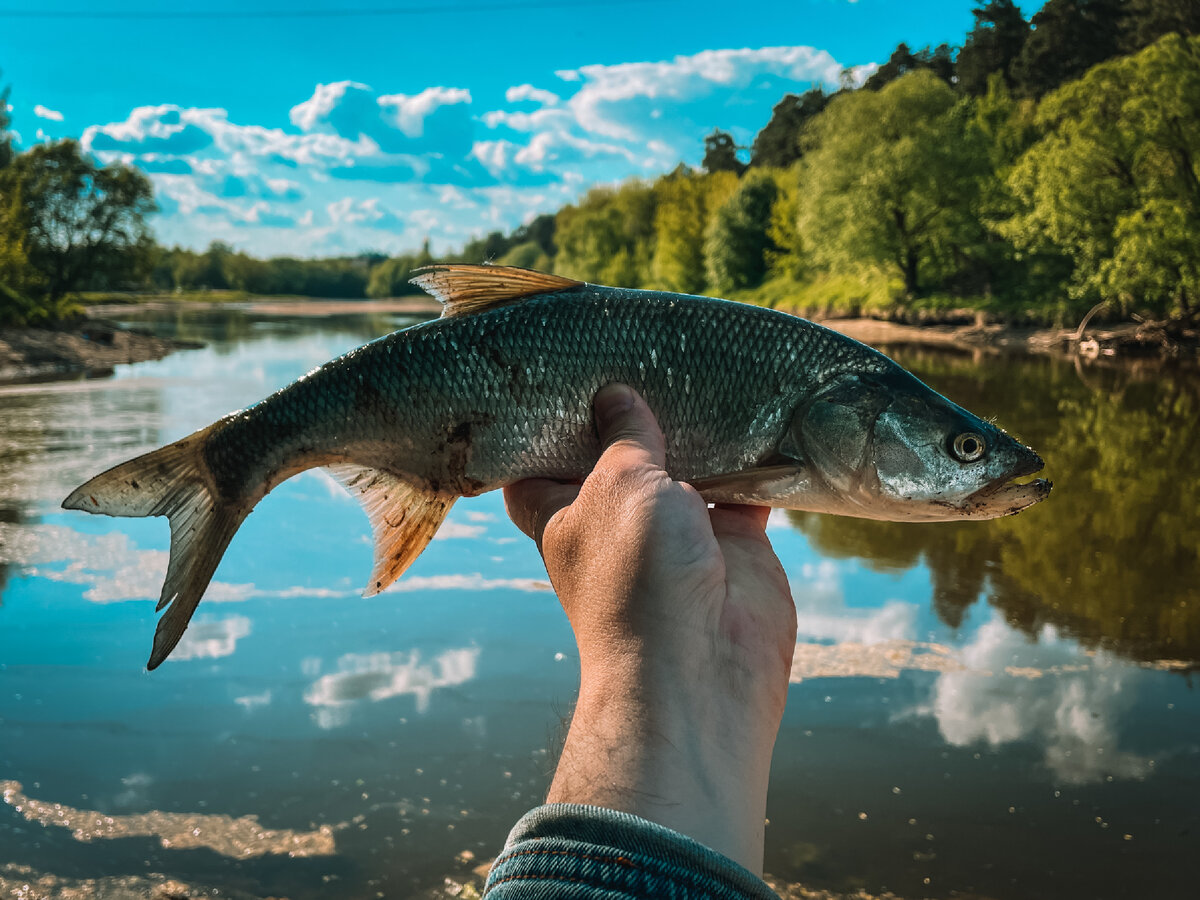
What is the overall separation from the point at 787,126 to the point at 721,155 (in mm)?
15451

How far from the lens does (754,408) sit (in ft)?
9.50

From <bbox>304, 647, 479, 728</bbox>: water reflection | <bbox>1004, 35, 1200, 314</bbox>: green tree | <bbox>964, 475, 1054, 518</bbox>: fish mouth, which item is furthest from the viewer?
<bbox>1004, 35, 1200, 314</bbox>: green tree

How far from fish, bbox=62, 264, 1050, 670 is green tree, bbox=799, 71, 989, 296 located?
161 ft

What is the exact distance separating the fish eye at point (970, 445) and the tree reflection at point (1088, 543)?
6.09 m

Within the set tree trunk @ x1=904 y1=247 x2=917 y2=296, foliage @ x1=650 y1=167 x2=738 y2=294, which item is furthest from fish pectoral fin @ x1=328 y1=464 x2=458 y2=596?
foliage @ x1=650 y1=167 x2=738 y2=294

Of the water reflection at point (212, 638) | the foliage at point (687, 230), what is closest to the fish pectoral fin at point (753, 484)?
the water reflection at point (212, 638)

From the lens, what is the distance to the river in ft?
16.2

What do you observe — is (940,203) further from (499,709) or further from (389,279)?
(389,279)

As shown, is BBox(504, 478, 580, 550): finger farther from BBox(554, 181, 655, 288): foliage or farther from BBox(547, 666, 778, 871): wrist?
BBox(554, 181, 655, 288): foliage

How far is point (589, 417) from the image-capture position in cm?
292

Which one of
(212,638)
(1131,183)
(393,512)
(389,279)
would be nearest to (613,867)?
(393,512)

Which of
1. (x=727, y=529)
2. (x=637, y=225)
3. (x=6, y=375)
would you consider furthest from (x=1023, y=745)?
(x=637, y=225)

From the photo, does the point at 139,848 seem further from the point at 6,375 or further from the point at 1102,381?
the point at 6,375

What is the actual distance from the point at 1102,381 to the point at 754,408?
85.9 feet
